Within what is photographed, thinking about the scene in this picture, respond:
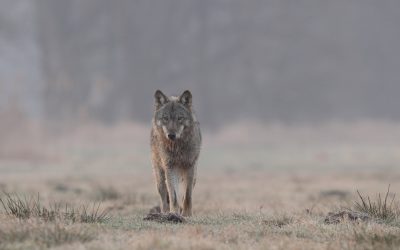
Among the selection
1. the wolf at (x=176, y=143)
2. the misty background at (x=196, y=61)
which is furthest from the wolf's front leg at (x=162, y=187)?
the misty background at (x=196, y=61)

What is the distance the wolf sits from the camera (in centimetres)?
1273

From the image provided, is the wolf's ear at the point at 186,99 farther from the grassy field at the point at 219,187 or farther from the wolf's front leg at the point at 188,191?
the grassy field at the point at 219,187

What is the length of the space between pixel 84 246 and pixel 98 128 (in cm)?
5828

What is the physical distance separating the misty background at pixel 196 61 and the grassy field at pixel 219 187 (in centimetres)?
498

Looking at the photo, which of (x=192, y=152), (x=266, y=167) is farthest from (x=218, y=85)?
(x=192, y=152)

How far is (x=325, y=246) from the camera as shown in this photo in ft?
30.0

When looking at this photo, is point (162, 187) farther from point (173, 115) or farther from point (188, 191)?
point (173, 115)

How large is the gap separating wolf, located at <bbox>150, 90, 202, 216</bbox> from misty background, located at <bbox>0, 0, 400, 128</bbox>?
5751cm

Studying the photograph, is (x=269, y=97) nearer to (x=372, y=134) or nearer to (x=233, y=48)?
(x=233, y=48)

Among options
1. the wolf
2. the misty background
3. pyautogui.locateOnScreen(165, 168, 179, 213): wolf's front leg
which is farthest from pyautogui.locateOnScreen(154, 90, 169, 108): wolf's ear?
the misty background

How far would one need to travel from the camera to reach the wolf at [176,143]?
12.7 metres

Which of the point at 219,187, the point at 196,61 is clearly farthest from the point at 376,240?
the point at 196,61

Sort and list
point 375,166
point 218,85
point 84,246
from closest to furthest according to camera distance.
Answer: point 84,246, point 375,166, point 218,85

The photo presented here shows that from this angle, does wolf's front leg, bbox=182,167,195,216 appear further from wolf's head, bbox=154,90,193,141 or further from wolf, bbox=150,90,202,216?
wolf's head, bbox=154,90,193,141
